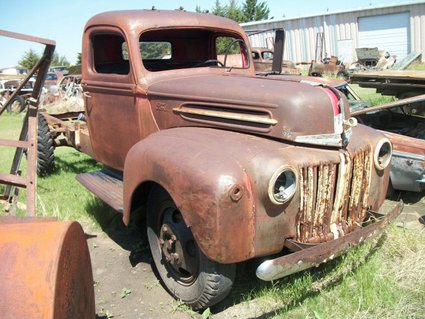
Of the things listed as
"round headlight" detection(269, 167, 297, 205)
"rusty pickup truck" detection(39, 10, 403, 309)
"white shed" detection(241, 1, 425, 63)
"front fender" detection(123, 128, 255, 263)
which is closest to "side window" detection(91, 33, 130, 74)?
"rusty pickup truck" detection(39, 10, 403, 309)

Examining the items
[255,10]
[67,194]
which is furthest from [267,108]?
[255,10]

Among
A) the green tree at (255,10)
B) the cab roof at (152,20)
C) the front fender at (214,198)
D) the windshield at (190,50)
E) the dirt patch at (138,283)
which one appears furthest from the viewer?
the green tree at (255,10)

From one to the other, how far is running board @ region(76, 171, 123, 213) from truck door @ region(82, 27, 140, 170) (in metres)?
0.15

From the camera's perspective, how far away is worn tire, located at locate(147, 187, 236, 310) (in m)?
2.57

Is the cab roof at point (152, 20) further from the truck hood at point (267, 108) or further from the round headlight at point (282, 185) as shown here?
the round headlight at point (282, 185)

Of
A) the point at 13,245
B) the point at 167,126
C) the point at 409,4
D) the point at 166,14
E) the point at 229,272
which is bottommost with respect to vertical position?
the point at 229,272

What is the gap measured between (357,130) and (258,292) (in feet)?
4.32

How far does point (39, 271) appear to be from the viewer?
158 centimetres

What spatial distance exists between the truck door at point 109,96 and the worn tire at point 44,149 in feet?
5.53

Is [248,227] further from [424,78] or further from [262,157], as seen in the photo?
[424,78]

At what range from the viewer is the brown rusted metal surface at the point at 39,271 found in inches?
59.9

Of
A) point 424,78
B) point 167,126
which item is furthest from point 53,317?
point 424,78

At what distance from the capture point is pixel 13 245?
5.29 feet

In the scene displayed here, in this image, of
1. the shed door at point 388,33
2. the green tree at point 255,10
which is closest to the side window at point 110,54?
the shed door at point 388,33
